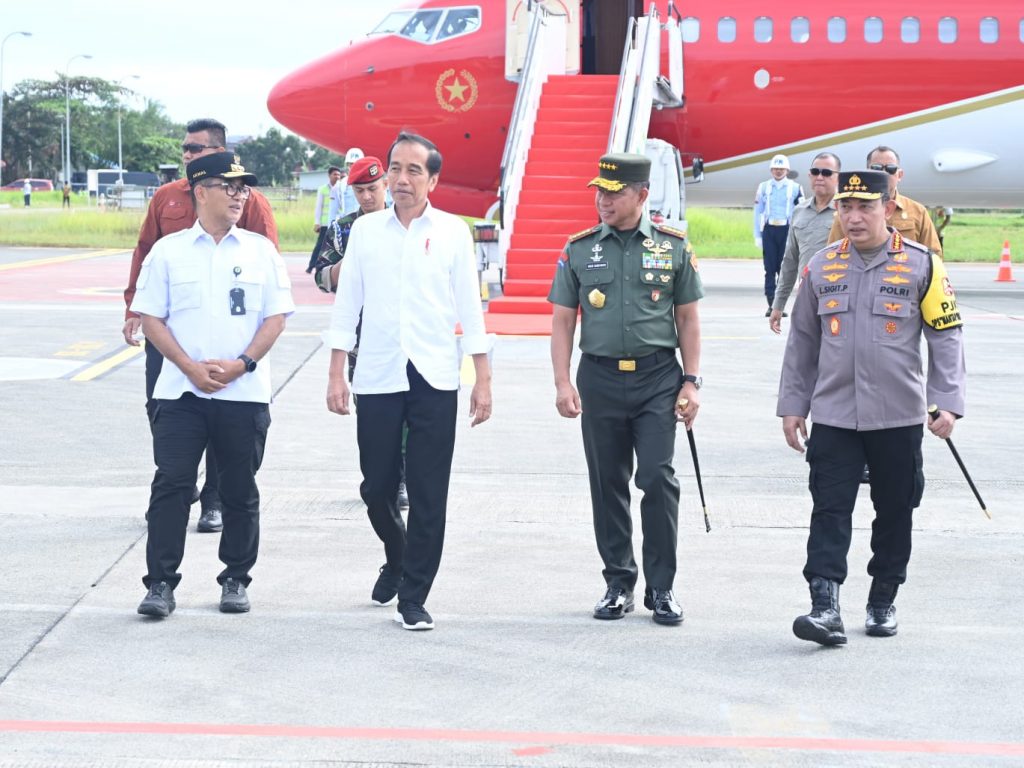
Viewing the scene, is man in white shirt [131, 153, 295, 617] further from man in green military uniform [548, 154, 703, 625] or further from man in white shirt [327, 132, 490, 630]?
man in green military uniform [548, 154, 703, 625]

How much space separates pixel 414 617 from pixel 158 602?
99cm

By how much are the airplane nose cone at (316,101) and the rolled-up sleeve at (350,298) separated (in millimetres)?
16857

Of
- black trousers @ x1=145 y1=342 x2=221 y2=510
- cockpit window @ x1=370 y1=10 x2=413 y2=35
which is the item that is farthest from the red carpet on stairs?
black trousers @ x1=145 y1=342 x2=221 y2=510

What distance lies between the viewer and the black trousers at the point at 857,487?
5.61 m

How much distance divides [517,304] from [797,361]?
11.8m

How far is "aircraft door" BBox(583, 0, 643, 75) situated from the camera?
24.9 metres

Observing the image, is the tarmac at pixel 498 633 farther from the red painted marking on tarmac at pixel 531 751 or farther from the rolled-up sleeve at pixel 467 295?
the rolled-up sleeve at pixel 467 295

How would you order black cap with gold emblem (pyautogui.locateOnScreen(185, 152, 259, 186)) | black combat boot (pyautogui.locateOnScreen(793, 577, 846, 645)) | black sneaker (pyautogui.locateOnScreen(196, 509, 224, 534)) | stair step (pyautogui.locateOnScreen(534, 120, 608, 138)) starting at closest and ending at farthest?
black combat boot (pyautogui.locateOnScreen(793, 577, 846, 645)) < black cap with gold emblem (pyautogui.locateOnScreen(185, 152, 259, 186)) < black sneaker (pyautogui.locateOnScreen(196, 509, 224, 534)) < stair step (pyautogui.locateOnScreen(534, 120, 608, 138))

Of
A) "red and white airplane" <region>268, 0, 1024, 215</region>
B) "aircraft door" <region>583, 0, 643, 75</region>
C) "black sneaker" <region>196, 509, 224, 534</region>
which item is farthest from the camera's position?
"aircraft door" <region>583, 0, 643, 75</region>

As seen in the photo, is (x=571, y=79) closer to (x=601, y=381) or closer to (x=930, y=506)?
(x=930, y=506)

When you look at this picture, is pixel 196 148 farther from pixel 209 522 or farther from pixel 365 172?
pixel 209 522

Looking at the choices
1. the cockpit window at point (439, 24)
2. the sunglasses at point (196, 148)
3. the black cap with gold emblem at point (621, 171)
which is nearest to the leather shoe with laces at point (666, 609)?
the black cap with gold emblem at point (621, 171)

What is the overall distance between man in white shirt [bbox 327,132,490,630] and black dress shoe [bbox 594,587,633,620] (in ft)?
2.20

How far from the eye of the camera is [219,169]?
235 inches
